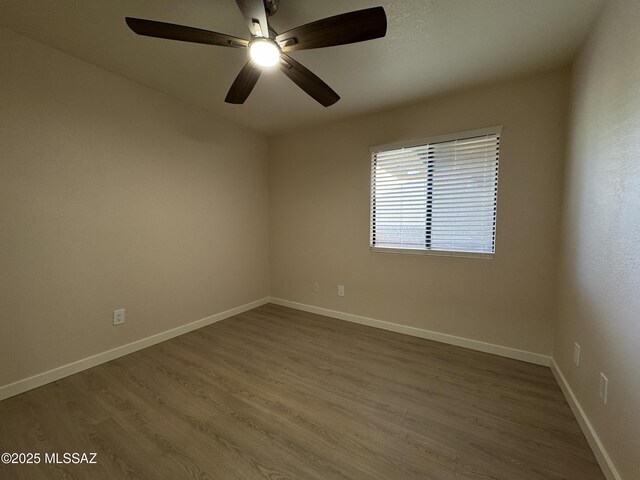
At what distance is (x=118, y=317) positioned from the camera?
7.66ft

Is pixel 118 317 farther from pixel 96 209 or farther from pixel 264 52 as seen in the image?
pixel 264 52

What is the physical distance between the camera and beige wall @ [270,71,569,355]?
219 cm

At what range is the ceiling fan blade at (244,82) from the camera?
161 cm

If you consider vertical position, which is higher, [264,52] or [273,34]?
[273,34]

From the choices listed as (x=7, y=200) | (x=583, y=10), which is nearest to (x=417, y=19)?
(x=583, y=10)

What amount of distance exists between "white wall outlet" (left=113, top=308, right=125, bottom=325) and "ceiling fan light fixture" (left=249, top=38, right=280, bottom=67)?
2.35 meters

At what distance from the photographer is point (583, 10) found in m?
1.51

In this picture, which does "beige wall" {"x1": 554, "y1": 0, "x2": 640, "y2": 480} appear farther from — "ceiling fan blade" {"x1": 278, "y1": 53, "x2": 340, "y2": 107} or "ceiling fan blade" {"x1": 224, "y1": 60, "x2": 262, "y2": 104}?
"ceiling fan blade" {"x1": 224, "y1": 60, "x2": 262, "y2": 104}

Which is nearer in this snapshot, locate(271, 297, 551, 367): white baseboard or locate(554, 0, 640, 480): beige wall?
locate(554, 0, 640, 480): beige wall

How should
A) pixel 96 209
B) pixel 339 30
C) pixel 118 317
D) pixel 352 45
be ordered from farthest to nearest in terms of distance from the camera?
1. pixel 118 317
2. pixel 96 209
3. pixel 352 45
4. pixel 339 30

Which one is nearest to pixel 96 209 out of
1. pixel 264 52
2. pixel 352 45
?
pixel 264 52

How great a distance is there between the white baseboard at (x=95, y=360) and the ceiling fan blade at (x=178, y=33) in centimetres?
241

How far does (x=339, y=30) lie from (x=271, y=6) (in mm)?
459

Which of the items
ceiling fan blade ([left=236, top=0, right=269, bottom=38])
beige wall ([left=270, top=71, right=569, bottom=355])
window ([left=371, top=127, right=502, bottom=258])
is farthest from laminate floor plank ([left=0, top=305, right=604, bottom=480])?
ceiling fan blade ([left=236, top=0, right=269, bottom=38])
